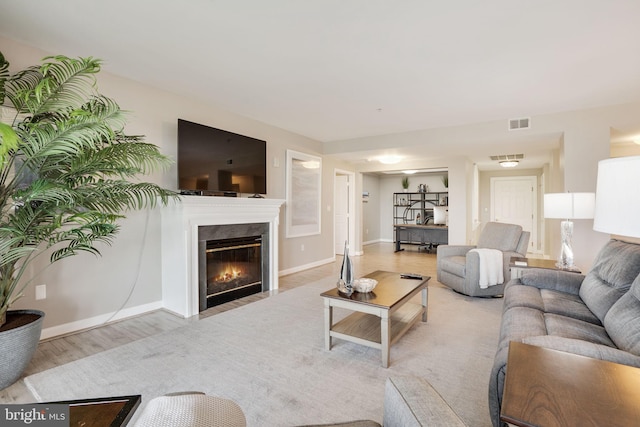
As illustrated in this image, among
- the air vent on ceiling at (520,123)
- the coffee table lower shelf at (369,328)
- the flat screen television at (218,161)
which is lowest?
the coffee table lower shelf at (369,328)

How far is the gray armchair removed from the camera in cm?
388

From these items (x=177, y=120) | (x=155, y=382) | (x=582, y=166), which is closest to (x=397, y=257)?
(x=582, y=166)

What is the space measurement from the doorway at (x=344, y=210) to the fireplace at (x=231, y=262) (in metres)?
3.38

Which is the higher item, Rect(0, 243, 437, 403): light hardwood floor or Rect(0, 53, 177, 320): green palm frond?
Rect(0, 53, 177, 320): green palm frond

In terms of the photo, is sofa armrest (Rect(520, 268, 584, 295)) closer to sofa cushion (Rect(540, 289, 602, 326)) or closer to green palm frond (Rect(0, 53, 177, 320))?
sofa cushion (Rect(540, 289, 602, 326))

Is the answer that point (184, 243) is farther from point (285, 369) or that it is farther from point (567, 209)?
point (567, 209)

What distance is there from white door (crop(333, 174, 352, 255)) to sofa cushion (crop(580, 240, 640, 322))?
5463 millimetres

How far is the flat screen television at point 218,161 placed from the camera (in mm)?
3457

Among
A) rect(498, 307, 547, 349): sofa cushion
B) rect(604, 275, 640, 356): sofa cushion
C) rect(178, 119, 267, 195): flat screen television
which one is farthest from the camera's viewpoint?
rect(178, 119, 267, 195): flat screen television

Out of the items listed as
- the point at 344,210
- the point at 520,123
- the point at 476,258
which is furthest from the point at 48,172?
the point at 344,210

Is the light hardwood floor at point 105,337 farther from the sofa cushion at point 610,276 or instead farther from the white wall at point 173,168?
→ the sofa cushion at point 610,276

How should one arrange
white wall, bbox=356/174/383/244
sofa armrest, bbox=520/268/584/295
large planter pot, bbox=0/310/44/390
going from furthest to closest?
white wall, bbox=356/174/383/244, sofa armrest, bbox=520/268/584/295, large planter pot, bbox=0/310/44/390

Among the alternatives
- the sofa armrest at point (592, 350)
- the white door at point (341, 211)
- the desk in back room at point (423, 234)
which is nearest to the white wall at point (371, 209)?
the desk in back room at point (423, 234)

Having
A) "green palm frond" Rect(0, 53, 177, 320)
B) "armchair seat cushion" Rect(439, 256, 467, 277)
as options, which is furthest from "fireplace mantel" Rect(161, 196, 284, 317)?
"armchair seat cushion" Rect(439, 256, 467, 277)
